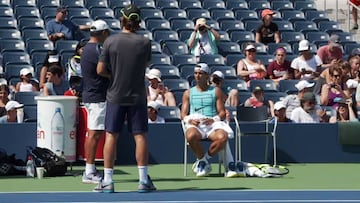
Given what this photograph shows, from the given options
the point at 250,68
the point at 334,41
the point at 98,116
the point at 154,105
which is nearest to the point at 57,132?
the point at 98,116

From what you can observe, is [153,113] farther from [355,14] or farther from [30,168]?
[355,14]

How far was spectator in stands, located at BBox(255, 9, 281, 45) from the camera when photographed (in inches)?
762

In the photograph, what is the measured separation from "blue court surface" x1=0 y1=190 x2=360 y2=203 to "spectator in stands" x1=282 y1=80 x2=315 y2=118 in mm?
4378

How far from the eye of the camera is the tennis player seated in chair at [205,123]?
12688mm

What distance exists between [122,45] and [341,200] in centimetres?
261

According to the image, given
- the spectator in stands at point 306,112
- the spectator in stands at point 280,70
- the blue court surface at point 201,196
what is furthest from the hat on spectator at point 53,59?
the blue court surface at point 201,196

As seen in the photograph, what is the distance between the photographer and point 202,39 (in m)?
18.3

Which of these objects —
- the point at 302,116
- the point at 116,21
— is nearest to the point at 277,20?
the point at 116,21

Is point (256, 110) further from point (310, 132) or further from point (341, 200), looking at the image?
point (341, 200)

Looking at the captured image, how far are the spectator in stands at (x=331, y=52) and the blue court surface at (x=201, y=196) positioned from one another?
Result: 7580mm

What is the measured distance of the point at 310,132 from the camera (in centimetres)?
1444

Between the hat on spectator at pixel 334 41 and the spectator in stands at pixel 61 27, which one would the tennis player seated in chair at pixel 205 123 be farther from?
the hat on spectator at pixel 334 41

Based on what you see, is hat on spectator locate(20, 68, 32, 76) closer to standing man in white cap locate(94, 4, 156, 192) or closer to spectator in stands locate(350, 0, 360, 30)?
standing man in white cap locate(94, 4, 156, 192)

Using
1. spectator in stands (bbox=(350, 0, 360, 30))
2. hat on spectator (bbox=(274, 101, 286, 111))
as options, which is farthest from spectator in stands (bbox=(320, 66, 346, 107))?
spectator in stands (bbox=(350, 0, 360, 30))
